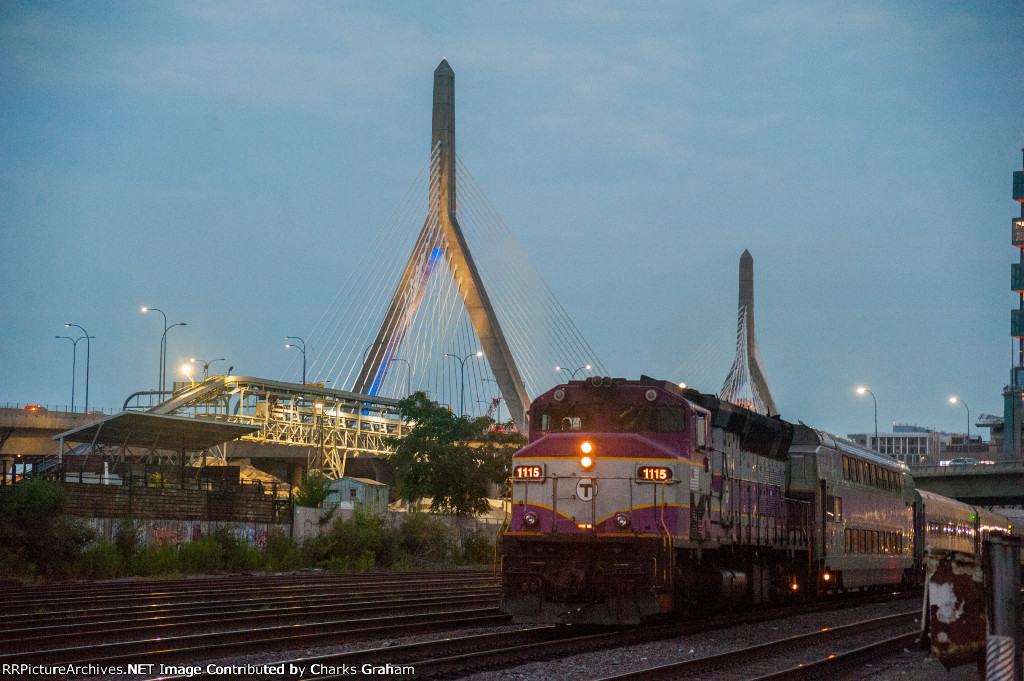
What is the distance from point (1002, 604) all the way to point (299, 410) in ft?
198

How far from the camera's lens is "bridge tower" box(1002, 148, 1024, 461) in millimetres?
134625

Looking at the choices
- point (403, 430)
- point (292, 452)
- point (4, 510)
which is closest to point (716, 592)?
point (4, 510)

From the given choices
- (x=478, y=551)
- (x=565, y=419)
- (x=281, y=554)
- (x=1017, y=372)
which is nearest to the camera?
(x=565, y=419)

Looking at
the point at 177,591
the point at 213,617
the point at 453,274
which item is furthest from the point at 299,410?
the point at 213,617

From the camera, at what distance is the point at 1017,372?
465 ft

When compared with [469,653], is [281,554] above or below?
below

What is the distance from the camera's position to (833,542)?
23266 mm

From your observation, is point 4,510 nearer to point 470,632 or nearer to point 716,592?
point 470,632

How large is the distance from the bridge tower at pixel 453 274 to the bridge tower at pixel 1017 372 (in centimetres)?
8712

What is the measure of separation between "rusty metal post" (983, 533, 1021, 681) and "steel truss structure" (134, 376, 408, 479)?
5096cm

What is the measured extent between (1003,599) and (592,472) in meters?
7.97

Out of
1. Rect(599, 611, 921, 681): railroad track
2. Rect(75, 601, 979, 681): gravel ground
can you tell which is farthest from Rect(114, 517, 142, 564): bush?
Rect(599, 611, 921, 681): railroad track

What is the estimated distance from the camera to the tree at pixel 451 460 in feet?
168

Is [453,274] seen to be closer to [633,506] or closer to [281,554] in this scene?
[281,554]
